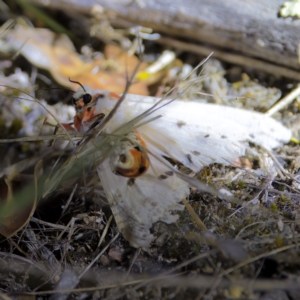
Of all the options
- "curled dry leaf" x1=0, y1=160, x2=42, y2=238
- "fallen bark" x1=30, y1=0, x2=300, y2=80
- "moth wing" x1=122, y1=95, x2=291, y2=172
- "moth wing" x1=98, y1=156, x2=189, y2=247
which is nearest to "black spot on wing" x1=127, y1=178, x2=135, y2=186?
"moth wing" x1=98, y1=156, x2=189, y2=247

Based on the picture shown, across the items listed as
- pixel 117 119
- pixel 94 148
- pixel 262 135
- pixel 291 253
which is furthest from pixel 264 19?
pixel 291 253

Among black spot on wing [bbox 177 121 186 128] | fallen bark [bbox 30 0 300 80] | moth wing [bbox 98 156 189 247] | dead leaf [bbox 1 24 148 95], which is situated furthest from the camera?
dead leaf [bbox 1 24 148 95]

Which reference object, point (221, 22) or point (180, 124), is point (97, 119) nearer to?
point (180, 124)

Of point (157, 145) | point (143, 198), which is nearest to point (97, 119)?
point (157, 145)

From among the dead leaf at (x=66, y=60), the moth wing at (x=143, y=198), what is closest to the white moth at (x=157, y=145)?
the moth wing at (x=143, y=198)

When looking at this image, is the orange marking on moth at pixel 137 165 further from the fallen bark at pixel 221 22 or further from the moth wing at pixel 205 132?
the fallen bark at pixel 221 22

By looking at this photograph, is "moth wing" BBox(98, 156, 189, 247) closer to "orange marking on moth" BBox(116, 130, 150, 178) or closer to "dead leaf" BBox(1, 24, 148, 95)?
"orange marking on moth" BBox(116, 130, 150, 178)
